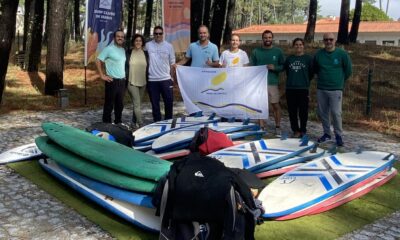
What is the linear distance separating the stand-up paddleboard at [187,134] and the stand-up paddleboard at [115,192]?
1.51 meters

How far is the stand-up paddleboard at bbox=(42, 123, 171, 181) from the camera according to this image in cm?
431

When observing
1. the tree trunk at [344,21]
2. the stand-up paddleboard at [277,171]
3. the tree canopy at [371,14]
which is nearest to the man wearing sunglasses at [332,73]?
the stand-up paddleboard at [277,171]

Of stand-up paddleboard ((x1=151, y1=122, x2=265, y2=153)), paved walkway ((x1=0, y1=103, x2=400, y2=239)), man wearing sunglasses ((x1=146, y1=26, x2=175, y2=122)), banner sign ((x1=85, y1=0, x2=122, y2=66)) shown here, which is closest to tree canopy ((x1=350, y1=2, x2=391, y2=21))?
banner sign ((x1=85, y1=0, x2=122, y2=66))

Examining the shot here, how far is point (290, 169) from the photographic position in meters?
5.60

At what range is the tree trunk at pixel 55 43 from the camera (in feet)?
37.1

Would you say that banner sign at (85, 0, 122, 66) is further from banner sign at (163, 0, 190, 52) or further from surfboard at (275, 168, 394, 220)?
surfboard at (275, 168, 394, 220)

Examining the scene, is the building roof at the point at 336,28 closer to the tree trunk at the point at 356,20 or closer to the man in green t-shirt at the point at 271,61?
the tree trunk at the point at 356,20

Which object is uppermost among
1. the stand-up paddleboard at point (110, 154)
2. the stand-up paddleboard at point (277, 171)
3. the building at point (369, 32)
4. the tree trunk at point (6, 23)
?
the building at point (369, 32)

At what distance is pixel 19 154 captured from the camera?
6.09 m

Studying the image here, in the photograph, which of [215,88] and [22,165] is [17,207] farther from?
[215,88]

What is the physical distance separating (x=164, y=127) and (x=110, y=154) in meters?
2.33

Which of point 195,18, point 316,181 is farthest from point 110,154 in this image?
point 195,18

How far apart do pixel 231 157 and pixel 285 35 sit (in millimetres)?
53859

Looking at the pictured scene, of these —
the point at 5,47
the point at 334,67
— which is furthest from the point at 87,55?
the point at 334,67
